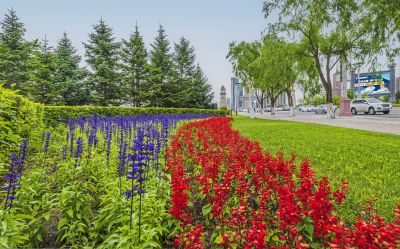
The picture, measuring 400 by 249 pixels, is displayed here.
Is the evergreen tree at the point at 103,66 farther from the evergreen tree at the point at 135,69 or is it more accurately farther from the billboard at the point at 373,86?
the billboard at the point at 373,86

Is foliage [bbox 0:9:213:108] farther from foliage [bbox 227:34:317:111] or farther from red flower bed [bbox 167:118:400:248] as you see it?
red flower bed [bbox 167:118:400:248]

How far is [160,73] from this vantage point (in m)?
40.0

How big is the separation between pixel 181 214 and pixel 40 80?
114 feet

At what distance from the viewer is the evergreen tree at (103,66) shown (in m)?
34.2

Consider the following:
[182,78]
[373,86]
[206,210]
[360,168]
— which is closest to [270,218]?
[206,210]

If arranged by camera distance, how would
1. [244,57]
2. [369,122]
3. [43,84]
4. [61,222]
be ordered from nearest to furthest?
[61,222], [369,122], [43,84], [244,57]

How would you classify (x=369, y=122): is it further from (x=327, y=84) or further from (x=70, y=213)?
(x=70, y=213)

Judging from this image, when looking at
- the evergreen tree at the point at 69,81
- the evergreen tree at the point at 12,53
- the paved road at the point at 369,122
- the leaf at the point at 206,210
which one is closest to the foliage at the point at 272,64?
the paved road at the point at 369,122

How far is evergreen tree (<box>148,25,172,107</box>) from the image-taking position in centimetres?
3906

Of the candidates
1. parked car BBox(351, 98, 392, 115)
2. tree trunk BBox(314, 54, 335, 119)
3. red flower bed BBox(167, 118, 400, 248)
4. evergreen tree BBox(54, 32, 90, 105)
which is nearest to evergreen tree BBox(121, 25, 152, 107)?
evergreen tree BBox(54, 32, 90, 105)

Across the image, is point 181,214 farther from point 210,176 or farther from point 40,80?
point 40,80

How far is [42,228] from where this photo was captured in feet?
9.86

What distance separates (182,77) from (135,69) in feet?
28.2

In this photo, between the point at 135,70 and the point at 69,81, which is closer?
the point at 69,81
